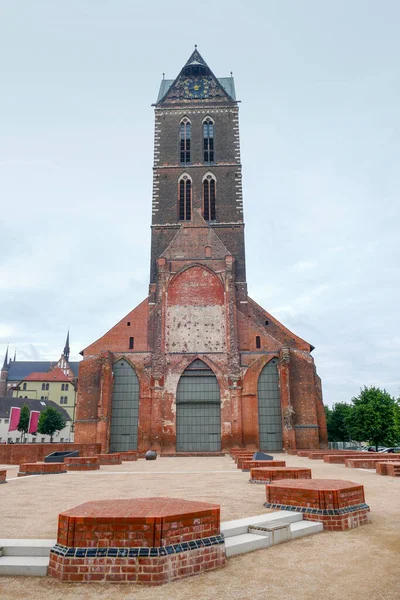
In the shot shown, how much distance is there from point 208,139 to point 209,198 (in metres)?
6.66

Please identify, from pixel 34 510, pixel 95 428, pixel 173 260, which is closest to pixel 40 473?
pixel 34 510

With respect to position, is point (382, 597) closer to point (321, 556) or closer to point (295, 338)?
point (321, 556)

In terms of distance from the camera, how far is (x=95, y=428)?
3080 cm

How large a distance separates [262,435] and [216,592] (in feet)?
92.1

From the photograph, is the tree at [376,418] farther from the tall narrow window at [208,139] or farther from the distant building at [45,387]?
the distant building at [45,387]

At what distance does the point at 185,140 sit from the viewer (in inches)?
1674

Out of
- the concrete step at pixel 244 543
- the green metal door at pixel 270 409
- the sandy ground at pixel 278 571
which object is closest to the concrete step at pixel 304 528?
the sandy ground at pixel 278 571

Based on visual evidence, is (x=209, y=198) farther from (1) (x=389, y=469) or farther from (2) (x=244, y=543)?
(2) (x=244, y=543)

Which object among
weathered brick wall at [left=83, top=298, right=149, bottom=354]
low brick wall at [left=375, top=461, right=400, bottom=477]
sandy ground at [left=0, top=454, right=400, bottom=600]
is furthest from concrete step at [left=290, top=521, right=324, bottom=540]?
weathered brick wall at [left=83, top=298, right=149, bottom=354]

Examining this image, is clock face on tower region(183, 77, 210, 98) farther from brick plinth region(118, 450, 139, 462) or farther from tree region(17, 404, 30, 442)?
tree region(17, 404, 30, 442)

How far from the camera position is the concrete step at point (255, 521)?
5.39 m

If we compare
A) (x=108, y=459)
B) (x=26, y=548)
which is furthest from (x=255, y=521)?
(x=108, y=459)

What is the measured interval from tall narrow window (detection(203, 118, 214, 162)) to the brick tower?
7.54m

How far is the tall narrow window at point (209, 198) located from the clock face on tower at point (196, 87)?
9969 millimetres
